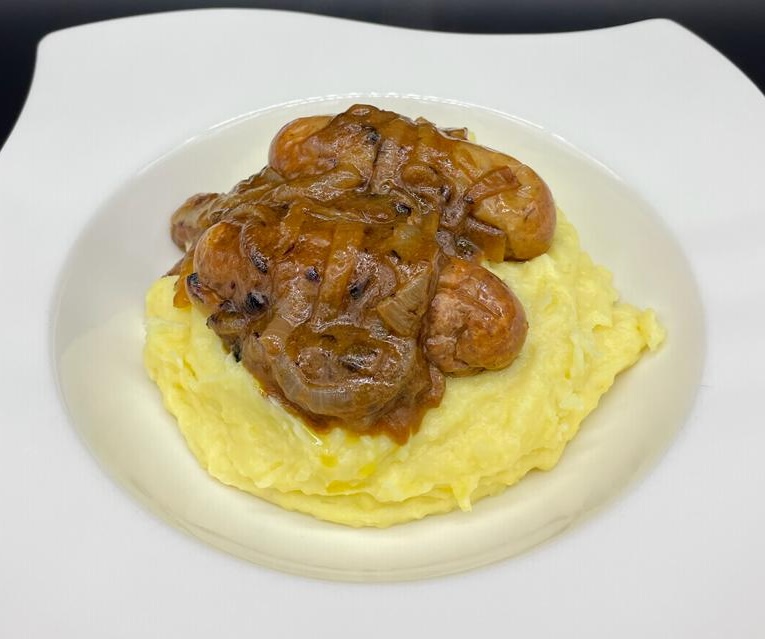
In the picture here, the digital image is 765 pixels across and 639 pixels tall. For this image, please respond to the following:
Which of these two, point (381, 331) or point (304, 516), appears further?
point (304, 516)

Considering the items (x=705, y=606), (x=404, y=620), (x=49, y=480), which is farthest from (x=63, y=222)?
(x=705, y=606)

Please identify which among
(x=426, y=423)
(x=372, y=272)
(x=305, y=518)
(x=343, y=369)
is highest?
(x=372, y=272)

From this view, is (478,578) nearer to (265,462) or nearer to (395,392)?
(395,392)

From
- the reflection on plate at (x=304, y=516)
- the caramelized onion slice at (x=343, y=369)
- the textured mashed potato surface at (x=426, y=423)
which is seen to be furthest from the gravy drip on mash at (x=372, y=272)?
the reflection on plate at (x=304, y=516)

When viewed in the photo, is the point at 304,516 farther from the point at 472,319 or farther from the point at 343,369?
the point at 472,319

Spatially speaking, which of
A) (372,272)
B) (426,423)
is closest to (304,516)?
(426,423)

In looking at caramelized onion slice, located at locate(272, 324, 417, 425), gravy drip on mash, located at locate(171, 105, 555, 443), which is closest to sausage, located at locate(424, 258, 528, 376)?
gravy drip on mash, located at locate(171, 105, 555, 443)
